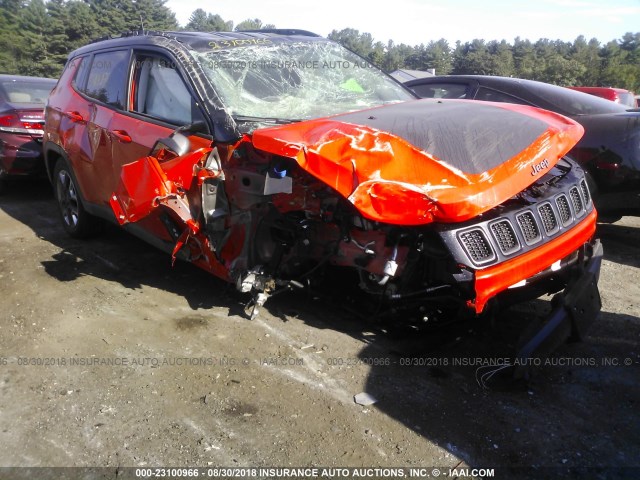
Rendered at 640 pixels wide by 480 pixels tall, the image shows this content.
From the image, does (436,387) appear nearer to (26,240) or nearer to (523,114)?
(523,114)

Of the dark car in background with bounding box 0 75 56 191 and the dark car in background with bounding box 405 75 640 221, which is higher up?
the dark car in background with bounding box 405 75 640 221

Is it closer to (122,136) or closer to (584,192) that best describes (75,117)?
(122,136)

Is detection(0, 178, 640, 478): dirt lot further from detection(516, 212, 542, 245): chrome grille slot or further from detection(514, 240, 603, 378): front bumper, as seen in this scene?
detection(516, 212, 542, 245): chrome grille slot

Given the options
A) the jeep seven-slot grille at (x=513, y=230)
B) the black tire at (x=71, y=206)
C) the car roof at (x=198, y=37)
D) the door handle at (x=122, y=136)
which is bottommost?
the black tire at (x=71, y=206)

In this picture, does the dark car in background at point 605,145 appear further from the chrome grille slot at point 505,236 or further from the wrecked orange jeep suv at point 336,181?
the chrome grille slot at point 505,236

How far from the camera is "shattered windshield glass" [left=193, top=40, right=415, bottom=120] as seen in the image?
11.7 feet

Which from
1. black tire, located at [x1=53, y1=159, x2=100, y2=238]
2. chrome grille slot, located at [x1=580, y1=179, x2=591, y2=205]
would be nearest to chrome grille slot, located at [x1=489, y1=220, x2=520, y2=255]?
chrome grille slot, located at [x1=580, y1=179, x2=591, y2=205]

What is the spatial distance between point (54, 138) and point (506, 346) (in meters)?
4.61

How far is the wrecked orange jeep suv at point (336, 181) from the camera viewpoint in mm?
2604

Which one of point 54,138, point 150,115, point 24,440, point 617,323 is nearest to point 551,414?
point 617,323

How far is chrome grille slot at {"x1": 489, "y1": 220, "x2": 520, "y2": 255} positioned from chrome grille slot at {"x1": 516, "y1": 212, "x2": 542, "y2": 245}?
0.08 meters

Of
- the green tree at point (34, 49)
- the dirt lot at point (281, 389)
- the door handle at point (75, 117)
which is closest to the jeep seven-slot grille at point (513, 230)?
the dirt lot at point (281, 389)

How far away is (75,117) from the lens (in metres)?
4.71

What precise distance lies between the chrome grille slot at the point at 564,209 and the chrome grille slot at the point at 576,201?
0.09 meters
